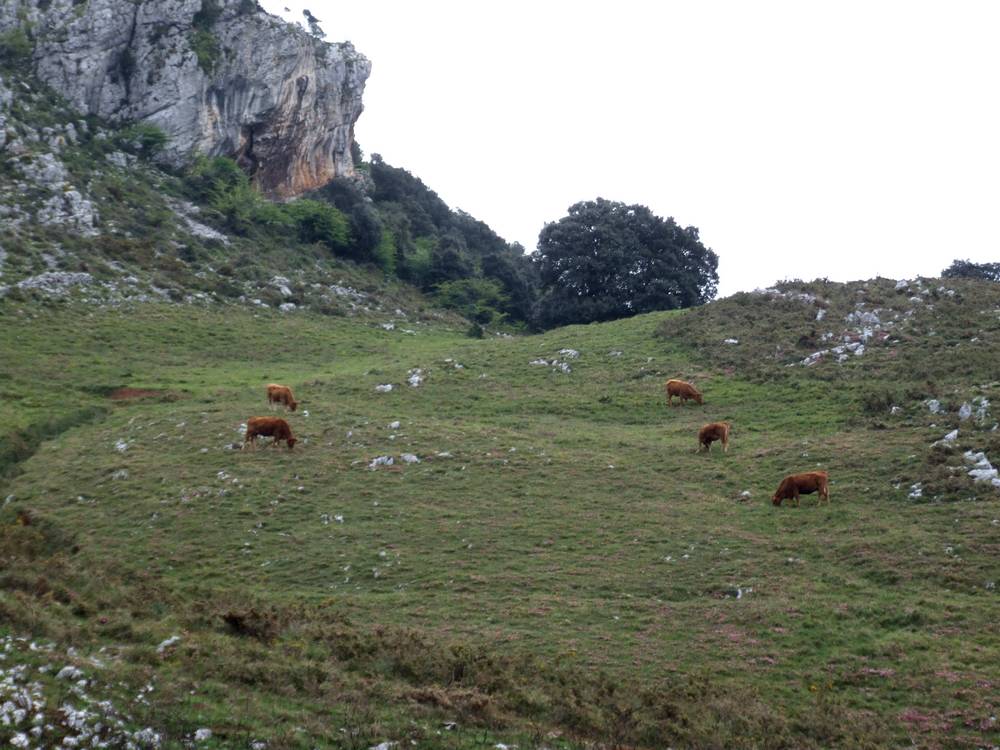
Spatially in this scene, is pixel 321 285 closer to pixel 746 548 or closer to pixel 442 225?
pixel 442 225

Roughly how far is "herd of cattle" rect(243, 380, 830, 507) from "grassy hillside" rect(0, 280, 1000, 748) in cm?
49

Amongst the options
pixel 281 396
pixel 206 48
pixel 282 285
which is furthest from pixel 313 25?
pixel 281 396

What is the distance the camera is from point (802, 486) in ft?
83.3

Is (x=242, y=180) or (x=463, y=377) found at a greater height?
(x=242, y=180)

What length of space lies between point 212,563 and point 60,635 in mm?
7595

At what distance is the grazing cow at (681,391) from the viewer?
3706 cm

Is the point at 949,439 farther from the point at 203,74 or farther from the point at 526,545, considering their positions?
the point at 203,74

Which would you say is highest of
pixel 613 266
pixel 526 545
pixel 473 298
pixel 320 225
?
pixel 320 225

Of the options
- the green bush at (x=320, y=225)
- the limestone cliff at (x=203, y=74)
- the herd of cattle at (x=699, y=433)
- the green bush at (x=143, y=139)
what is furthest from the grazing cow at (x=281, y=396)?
the limestone cliff at (x=203, y=74)

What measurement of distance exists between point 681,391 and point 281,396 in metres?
14.9

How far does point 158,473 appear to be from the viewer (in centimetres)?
2870

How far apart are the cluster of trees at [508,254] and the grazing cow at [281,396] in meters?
32.8

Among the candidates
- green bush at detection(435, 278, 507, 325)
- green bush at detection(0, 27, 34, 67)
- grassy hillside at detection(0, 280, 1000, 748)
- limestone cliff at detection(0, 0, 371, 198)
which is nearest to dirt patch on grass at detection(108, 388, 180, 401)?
grassy hillside at detection(0, 280, 1000, 748)

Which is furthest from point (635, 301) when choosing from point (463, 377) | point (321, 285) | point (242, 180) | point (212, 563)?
point (212, 563)
